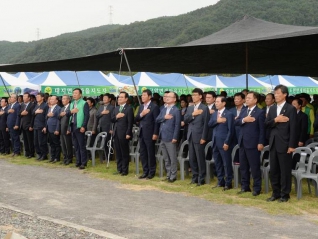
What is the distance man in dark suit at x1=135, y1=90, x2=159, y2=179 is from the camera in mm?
9375

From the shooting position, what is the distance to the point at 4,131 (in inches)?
536

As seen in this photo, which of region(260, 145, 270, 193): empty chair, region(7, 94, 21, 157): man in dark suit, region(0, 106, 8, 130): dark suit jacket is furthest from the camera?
region(0, 106, 8, 130): dark suit jacket

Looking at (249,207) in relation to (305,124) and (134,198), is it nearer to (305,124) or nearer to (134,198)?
(134,198)

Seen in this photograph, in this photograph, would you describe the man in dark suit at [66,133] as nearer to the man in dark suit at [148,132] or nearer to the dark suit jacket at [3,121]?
the man in dark suit at [148,132]

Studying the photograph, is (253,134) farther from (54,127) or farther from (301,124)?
(54,127)

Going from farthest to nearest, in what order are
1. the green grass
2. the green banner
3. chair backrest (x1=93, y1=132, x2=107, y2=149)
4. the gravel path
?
the green banner
chair backrest (x1=93, y1=132, x2=107, y2=149)
the green grass
the gravel path

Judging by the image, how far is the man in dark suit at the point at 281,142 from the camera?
702 centimetres

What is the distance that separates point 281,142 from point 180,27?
6527 centimetres

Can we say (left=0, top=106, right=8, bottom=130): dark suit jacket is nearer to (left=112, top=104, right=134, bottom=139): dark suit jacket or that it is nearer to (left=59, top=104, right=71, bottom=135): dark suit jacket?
(left=59, top=104, right=71, bottom=135): dark suit jacket

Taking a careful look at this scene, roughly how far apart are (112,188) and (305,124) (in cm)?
390

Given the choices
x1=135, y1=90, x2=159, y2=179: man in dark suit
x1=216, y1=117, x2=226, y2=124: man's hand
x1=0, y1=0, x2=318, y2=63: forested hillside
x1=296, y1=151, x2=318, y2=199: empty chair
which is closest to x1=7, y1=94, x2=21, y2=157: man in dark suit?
x1=135, y1=90, x2=159, y2=179: man in dark suit

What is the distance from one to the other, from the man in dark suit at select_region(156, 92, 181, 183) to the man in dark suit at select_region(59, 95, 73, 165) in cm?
309

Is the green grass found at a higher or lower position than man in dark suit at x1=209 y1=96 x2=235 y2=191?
lower

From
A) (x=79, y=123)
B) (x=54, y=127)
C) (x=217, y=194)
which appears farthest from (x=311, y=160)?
(x=54, y=127)
